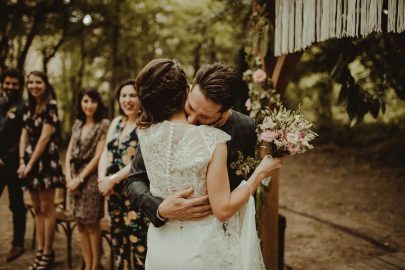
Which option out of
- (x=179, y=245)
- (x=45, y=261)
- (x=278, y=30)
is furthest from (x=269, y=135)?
(x=45, y=261)

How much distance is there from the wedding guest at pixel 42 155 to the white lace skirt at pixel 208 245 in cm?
251

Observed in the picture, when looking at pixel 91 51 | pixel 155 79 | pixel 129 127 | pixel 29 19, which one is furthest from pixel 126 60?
pixel 155 79

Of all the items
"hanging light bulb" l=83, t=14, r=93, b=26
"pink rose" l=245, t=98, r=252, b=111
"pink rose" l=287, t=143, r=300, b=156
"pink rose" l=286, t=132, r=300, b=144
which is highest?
"hanging light bulb" l=83, t=14, r=93, b=26

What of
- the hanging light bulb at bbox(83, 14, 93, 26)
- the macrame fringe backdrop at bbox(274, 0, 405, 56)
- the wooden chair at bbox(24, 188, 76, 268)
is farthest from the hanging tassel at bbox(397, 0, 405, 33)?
the hanging light bulb at bbox(83, 14, 93, 26)

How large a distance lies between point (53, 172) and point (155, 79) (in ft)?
9.17

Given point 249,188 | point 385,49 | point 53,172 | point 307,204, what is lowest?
point 307,204

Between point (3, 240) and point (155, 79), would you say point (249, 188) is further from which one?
point (3, 240)

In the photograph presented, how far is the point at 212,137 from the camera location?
1.87m

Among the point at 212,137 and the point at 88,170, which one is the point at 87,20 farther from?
the point at 212,137

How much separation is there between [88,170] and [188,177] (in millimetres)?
2179

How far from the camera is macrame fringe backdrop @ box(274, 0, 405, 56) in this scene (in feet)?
7.85

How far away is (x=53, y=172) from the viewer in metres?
4.22

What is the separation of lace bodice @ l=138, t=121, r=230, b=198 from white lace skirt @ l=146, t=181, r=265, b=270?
20 centimetres

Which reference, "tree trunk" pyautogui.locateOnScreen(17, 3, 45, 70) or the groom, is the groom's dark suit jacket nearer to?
the groom
